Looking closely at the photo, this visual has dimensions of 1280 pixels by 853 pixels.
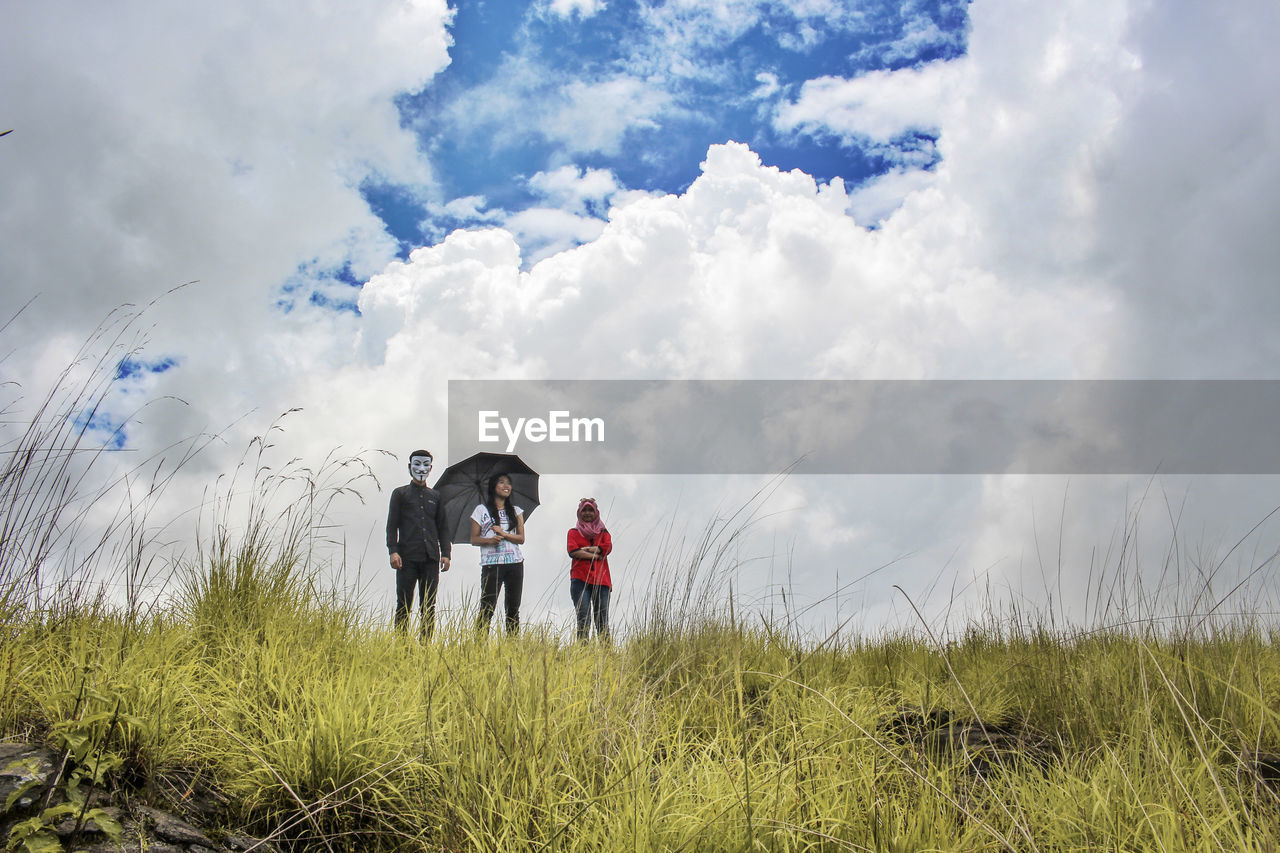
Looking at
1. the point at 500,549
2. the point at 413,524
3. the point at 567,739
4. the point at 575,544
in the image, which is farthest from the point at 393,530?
the point at 567,739

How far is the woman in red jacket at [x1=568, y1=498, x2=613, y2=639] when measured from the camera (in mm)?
7711

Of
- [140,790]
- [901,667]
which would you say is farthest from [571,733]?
[901,667]

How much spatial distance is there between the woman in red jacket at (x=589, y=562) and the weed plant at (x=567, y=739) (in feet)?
8.81

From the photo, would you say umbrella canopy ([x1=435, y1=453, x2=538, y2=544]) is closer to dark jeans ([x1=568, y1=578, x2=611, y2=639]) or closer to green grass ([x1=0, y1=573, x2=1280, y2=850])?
dark jeans ([x1=568, y1=578, x2=611, y2=639])

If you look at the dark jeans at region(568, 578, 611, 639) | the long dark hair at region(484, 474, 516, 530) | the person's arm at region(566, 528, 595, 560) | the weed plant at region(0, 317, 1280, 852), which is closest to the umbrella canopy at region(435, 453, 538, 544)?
the long dark hair at region(484, 474, 516, 530)

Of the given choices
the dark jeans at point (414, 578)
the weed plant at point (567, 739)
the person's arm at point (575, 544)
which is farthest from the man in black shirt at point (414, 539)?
the weed plant at point (567, 739)

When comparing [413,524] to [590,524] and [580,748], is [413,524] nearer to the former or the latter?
[590,524]

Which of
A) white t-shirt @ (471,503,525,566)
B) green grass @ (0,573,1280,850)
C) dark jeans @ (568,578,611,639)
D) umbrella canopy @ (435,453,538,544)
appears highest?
umbrella canopy @ (435,453,538,544)

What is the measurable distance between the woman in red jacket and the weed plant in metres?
2.69

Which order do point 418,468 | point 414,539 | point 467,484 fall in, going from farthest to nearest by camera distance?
point 467,484 → point 418,468 → point 414,539

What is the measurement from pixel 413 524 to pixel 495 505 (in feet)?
2.97

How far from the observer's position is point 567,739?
314 cm

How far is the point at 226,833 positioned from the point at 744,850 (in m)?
1.89

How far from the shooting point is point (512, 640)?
5.01m
